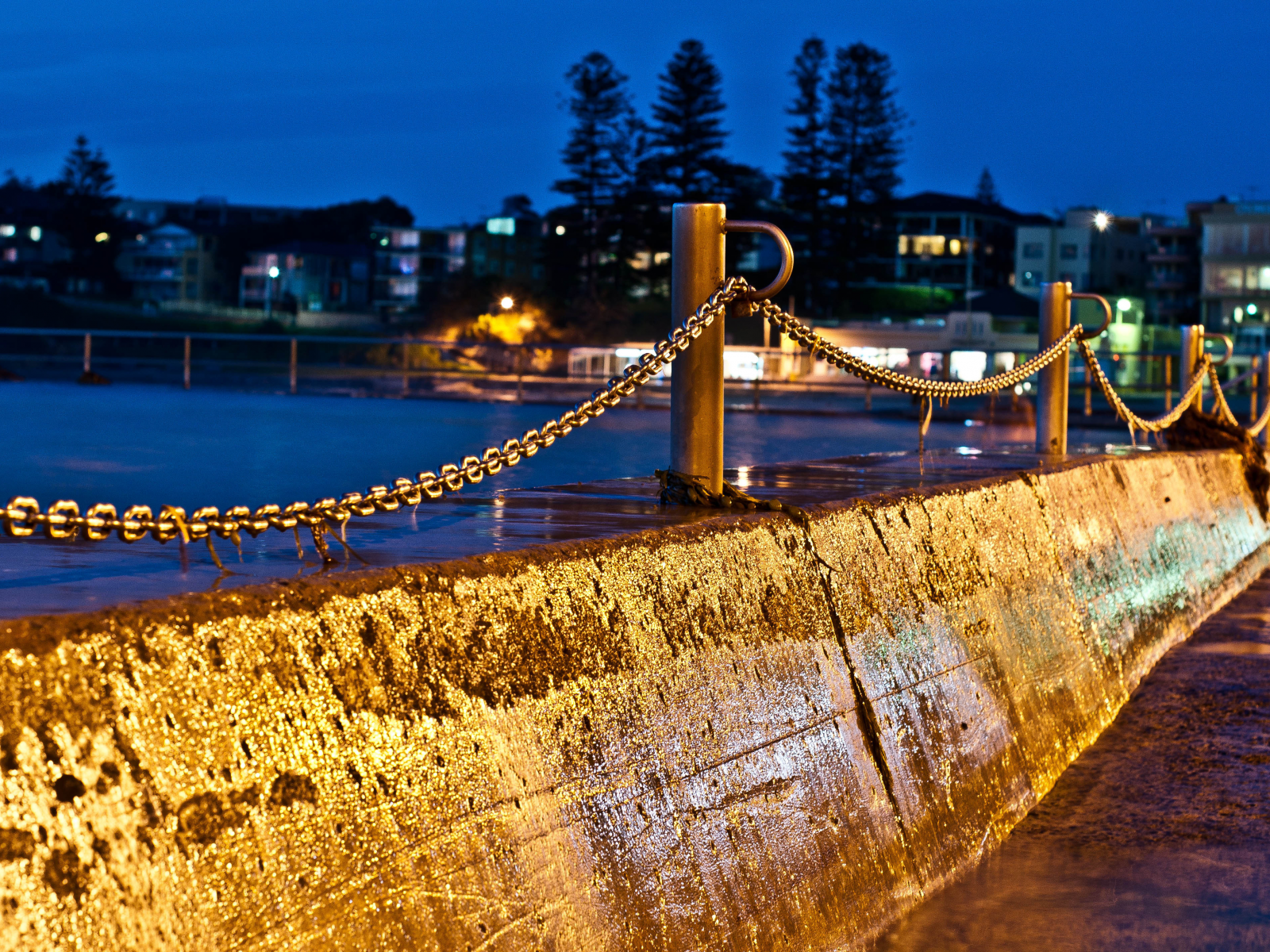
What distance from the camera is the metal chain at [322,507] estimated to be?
206 cm

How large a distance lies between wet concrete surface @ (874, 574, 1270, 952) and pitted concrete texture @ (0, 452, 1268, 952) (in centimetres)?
10

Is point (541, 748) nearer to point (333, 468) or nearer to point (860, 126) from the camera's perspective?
point (333, 468)

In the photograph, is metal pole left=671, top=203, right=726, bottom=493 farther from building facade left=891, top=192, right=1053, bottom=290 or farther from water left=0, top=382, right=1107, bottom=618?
building facade left=891, top=192, right=1053, bottom=290

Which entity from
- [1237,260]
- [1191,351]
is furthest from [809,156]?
[1191,351]

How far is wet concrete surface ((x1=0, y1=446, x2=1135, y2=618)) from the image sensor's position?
2.15 m

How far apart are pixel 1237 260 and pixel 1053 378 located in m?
90.2

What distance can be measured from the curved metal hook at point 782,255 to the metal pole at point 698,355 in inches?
2.7

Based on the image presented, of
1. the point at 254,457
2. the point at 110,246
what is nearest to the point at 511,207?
the point at 110,246

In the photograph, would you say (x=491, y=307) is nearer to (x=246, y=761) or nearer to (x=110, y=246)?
(x=110, y=246)

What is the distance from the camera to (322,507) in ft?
8.16

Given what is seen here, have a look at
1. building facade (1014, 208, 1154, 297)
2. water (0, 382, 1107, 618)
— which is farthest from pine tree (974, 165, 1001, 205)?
water (0, 382, 1107, 618)

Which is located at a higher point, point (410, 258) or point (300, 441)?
point (410, 258)

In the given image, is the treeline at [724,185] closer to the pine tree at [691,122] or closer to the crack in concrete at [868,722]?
the pine tree at [691,122]

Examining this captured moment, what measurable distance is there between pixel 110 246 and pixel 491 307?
5199 centimetres
